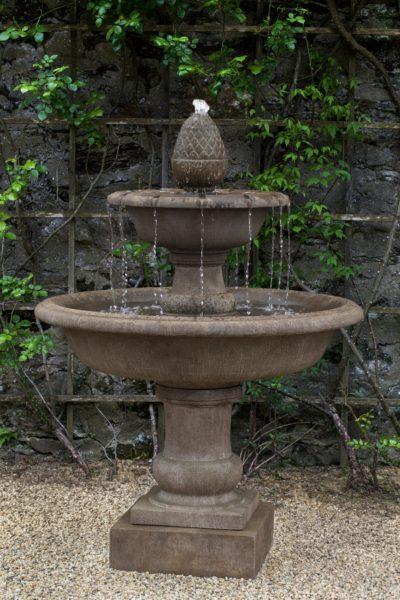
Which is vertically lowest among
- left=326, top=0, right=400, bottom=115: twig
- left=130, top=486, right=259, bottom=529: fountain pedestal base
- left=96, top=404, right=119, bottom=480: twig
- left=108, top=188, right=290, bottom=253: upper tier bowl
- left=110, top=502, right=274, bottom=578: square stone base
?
left=96, top=404, right=119, bottom=480: twig

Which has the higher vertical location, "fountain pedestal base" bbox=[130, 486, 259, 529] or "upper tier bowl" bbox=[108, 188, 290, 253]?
"upper tier bowl" bbox=[108, 188, 290, 253]

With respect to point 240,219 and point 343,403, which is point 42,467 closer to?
point 343,403

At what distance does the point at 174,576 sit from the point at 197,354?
0.96m

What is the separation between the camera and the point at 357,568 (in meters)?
4.48

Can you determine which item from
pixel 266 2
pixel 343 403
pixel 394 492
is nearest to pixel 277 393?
pixel 343 403

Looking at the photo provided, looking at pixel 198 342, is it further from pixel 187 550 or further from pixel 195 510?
pixel 187 550

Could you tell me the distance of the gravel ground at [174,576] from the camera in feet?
13.7

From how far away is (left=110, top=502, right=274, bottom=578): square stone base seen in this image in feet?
14.0

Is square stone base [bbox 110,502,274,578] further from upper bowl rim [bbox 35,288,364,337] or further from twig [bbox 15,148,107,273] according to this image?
twig [bbox 15,148,107,273]

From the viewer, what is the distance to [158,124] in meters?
5.99

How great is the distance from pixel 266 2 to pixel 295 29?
0.35 meters

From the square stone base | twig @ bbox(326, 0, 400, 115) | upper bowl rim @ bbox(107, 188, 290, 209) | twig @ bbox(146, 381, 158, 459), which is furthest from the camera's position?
twig @ bbox(146, 381, 158, 459)

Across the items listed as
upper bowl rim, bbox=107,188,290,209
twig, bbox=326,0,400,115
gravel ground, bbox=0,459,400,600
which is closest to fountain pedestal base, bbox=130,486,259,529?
gravel ground, bbox=0,459,400,600

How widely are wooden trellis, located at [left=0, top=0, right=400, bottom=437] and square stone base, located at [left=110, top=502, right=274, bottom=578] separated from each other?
1.72 meters
